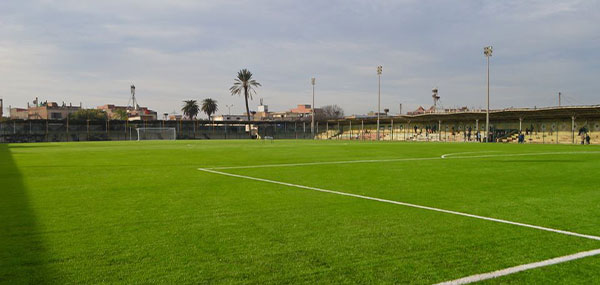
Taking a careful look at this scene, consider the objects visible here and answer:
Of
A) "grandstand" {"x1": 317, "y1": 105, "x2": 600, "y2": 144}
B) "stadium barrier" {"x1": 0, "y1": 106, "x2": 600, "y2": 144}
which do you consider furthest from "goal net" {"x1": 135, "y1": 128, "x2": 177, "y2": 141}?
"grandstand" {"x1": 317, "y1": 105, "x2": 600, "y2": 144}

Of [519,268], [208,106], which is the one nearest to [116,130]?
[208,106]

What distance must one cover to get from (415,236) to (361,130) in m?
87.7

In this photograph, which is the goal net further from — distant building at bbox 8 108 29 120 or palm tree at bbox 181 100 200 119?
distant building at bbox 8 108 29 120

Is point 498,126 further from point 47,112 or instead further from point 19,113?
point 19,113

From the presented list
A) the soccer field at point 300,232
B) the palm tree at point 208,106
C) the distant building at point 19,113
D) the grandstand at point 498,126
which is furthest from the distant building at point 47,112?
the soccer field at point 300,232

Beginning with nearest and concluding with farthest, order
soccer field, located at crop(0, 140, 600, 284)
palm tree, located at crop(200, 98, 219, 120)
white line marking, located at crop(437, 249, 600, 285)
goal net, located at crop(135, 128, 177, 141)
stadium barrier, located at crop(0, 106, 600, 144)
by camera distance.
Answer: white line marking, located at crop(437, 249, 600, 285) < soccer field, located at crop(0, 140, 600, 284) < stadium barrier, located at crop(0, 106, 600, 144) < goal net, located at crop(135, 128, 177, 141) < palm tree, located at crop(200, 98, 219, 120)

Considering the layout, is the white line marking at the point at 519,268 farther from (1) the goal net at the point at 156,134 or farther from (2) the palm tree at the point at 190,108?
(2) the palm tree at the point at 190,108

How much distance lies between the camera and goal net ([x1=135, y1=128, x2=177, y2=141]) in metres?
85.4

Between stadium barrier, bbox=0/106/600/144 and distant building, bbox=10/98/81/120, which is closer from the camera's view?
stadium barrier, bbox=0/106/600/144

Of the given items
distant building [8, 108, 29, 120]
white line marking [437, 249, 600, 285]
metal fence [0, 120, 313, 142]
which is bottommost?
white line marking [437, 249, 600, 285]

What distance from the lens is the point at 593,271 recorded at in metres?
4.17

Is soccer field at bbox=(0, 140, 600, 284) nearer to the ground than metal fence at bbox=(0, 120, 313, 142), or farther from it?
nearer to the ground

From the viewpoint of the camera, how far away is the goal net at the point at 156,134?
280 feet

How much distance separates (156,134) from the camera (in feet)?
288
